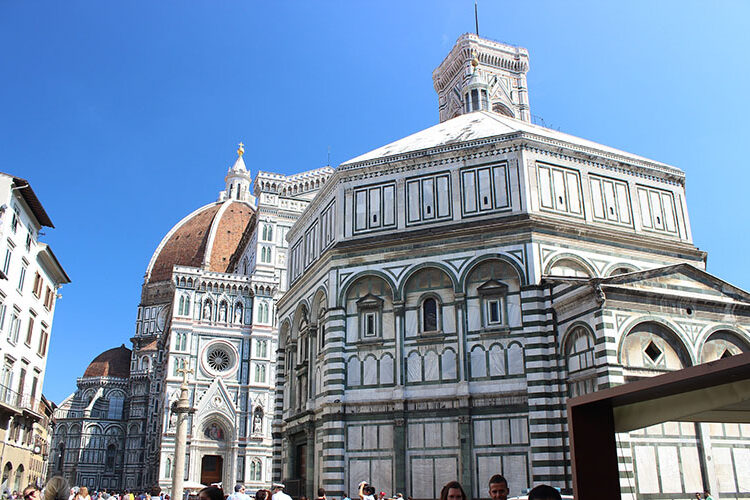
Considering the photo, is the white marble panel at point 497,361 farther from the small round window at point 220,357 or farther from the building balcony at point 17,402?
the small round window at point 220,357

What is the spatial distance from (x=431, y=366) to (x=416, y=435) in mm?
2120

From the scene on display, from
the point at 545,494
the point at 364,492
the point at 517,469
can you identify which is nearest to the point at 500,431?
the point at 517,469

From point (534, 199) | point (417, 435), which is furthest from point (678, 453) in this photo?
point (534, 199)

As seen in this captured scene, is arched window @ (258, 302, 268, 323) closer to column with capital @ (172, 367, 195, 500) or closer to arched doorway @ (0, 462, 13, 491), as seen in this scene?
arched doorway @ (0, 462, 13, 491)

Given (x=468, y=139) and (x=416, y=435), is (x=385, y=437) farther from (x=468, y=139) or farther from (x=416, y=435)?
(x=468, y=139)

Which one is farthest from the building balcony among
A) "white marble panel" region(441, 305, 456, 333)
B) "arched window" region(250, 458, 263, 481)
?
"arched window" region(250, 458, 263, 481)

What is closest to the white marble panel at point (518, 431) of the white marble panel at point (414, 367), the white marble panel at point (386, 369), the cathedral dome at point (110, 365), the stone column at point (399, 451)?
the white marble panel at point (414, 367)

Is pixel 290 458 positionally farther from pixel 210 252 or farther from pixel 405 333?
pixel 210 252

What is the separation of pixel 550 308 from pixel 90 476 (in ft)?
221

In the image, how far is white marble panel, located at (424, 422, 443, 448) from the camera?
20.2 meters

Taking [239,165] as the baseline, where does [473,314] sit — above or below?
below

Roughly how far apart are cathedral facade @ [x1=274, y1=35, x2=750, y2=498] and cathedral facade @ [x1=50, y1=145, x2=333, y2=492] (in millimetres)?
18426

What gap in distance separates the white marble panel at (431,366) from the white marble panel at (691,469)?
704 centimetres

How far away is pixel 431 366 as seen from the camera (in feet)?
Answer: 69.1
